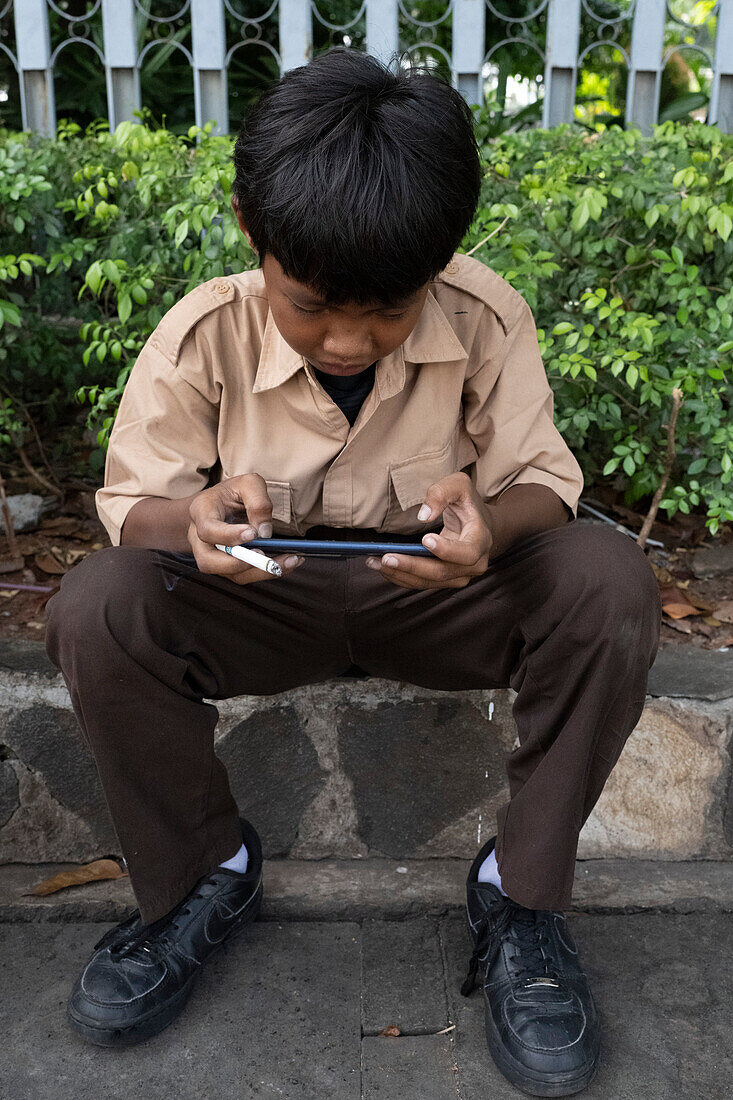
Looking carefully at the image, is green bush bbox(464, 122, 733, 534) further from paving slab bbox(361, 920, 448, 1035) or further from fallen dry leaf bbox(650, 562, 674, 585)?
paving slab bbox(361, 920, 448, 1035)

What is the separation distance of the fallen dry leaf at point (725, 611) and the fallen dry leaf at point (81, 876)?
1580 millimetres

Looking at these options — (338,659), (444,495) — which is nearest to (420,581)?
(444,495)

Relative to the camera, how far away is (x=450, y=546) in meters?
1.55

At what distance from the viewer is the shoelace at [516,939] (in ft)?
5.69

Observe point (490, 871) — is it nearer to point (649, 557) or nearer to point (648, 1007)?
A: point (648, 1007)

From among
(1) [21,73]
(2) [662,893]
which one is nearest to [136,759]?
(2) [662,893]

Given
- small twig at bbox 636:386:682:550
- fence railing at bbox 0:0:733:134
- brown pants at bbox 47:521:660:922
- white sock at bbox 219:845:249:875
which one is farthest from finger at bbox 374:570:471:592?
fence railing at bbox 0:0:733:134

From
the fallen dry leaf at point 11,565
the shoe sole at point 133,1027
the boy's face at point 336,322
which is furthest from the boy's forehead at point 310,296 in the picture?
the fallen dry leaf at point 11,565

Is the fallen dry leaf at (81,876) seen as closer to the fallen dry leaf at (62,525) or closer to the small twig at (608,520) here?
the fallen dry leaf at (62,525)

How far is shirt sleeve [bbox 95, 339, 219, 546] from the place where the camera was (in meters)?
1.80

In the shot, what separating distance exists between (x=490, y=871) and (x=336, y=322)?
1074mm

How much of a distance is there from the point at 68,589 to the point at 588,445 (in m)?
1.76

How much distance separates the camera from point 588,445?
294cm

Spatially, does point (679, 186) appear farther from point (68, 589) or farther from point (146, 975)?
point (146, 975)
